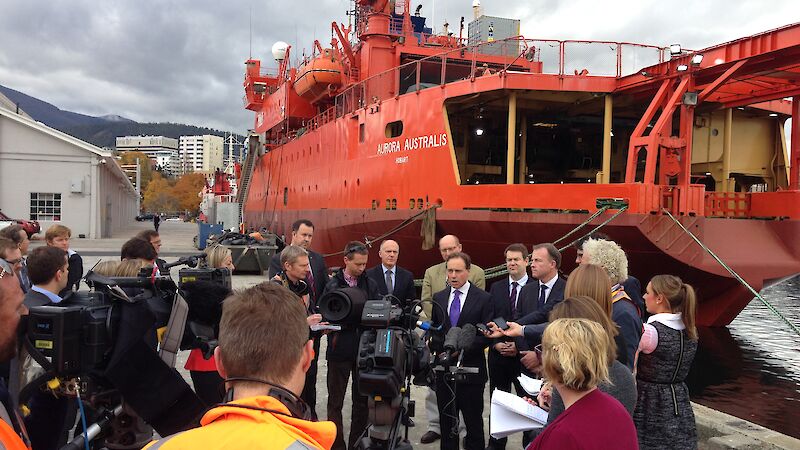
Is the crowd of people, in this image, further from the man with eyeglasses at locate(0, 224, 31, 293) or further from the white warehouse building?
the white warehouse building

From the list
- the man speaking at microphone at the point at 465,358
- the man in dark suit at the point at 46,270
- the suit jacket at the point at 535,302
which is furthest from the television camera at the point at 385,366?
the man in dark suit at the point at 46,270

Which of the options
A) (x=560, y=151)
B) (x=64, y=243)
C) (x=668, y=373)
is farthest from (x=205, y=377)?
(x=560, y=151)

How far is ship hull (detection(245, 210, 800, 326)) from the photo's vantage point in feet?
30.8

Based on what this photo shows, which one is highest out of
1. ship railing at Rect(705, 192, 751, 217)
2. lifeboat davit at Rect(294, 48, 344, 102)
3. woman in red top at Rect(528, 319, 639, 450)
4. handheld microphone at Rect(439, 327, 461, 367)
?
lifeboat davit at Rect(294, 48, 344, 102)

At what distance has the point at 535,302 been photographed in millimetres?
4754

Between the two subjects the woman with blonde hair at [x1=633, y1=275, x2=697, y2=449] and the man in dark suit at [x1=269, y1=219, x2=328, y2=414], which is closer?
the woman with blonde hair at [x1=633, y1=275, x2=697, y2=449]

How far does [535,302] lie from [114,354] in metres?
3.23

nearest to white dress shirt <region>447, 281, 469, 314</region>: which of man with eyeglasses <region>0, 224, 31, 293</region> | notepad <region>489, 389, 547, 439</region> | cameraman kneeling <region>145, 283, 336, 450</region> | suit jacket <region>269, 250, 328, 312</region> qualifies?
suit jacket <region>269, 250, 328, 312</region>

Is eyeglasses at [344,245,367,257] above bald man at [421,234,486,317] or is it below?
above

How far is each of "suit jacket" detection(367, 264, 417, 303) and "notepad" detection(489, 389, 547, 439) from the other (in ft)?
7.67

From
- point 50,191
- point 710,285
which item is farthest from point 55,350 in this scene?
point 50,191

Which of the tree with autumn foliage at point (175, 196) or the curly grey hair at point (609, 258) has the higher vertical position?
the tree with autumn foliage at point (175, 196)

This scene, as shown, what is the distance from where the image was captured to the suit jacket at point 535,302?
14.5 feet

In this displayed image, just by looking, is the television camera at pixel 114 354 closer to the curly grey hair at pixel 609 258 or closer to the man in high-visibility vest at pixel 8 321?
the man in high-visibility vest at pixel 8 321
